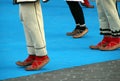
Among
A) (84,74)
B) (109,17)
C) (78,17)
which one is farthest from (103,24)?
(84,74)

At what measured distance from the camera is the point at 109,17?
412 centimetres

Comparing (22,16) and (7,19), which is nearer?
(22,16)

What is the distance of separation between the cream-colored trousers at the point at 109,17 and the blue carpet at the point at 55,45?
0.82 feet

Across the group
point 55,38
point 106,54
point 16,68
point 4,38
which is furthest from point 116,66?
point 4,38

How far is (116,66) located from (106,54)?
0.54 metres

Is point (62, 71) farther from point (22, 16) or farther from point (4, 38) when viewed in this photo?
point (4, 38)

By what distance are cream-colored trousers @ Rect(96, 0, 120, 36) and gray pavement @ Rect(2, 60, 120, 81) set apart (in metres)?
0.62

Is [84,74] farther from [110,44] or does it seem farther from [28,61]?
[110,44]

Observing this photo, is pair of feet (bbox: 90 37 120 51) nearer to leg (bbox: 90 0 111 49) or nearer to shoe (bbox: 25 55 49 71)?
leg (bbox: 90 0 111 49)

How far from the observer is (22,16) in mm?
3408

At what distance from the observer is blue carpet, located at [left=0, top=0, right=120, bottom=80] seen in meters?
3.70

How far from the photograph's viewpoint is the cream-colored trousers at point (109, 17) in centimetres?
409

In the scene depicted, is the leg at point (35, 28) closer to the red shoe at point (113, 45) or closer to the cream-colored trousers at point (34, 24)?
the cream-colored trousers at point (34, 24)

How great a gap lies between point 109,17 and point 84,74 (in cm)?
103
